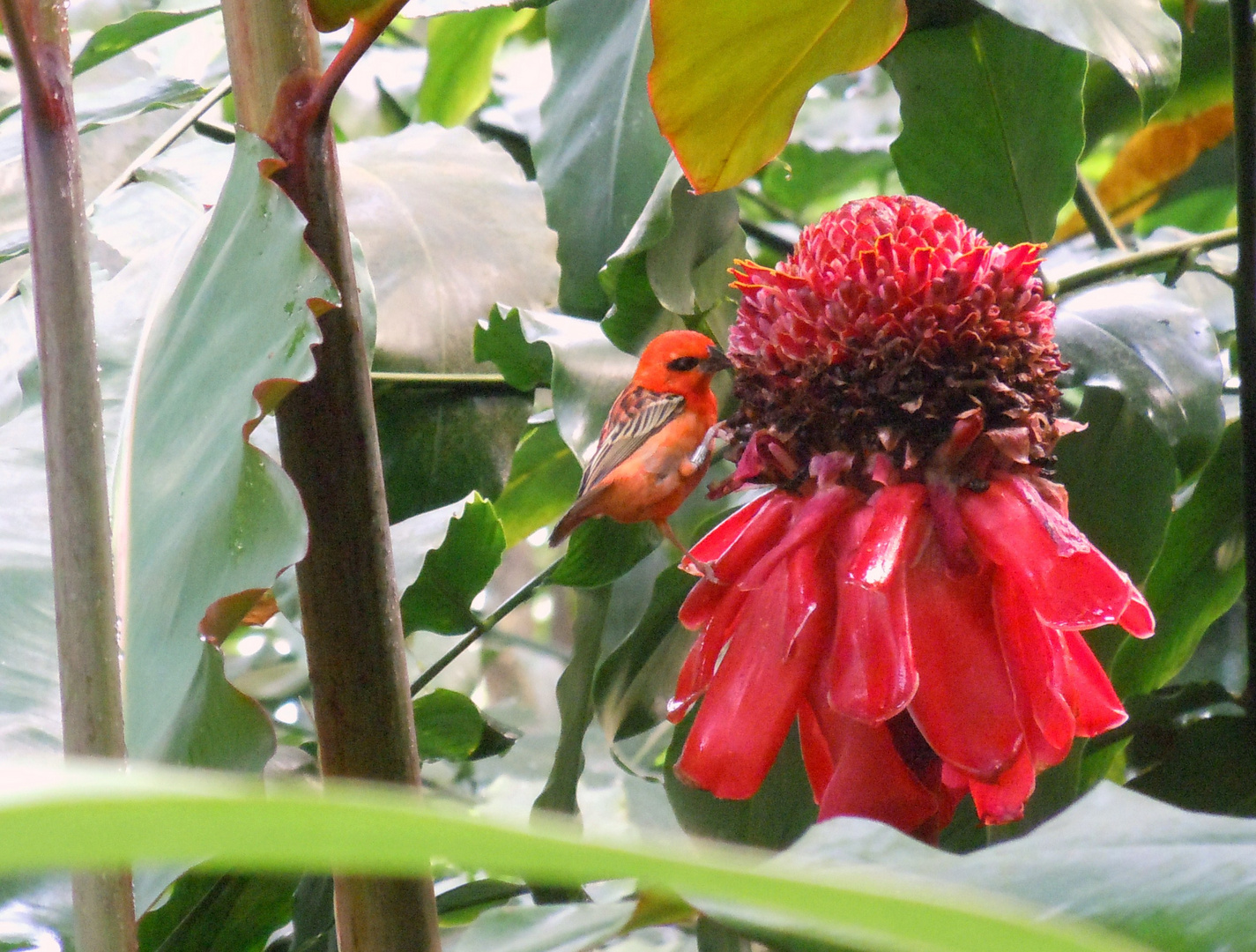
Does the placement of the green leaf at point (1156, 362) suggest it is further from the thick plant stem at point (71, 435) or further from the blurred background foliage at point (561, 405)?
the thick plant stem at point (71, 435)

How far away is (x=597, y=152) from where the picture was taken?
0.58 m

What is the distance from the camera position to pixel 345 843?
0.10 m

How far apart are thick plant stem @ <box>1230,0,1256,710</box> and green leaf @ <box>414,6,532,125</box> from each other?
609 mm

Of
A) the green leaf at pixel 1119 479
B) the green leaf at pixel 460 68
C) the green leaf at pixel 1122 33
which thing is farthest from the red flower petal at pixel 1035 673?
the green leaf at pixel 460 68

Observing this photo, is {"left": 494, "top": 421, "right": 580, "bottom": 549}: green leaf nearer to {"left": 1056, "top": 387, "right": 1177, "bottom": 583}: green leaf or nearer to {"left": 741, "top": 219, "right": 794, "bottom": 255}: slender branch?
{"left": 741, "top": 219, "right": 794, "bottom": 255}: slender branch

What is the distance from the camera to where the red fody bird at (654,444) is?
1.79ft

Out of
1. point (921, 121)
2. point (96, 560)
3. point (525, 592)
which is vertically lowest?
point (525, 592)

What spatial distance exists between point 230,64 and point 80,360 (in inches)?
4.4

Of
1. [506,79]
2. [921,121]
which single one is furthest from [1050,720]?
[506,79]

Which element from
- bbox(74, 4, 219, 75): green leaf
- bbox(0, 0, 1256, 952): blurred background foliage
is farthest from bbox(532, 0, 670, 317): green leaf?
bbox(74, 4, 219, 75): green leaf

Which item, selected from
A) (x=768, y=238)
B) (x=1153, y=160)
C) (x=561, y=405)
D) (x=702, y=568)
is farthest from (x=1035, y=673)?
(x=1153, y=160)

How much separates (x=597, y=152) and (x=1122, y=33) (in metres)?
0.25

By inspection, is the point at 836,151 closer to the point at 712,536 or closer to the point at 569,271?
the point at 569,271

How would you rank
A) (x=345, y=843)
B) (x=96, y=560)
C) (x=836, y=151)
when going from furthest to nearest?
(x=836, y=151) < (x=96, y=560) < (x=345, y=843)
